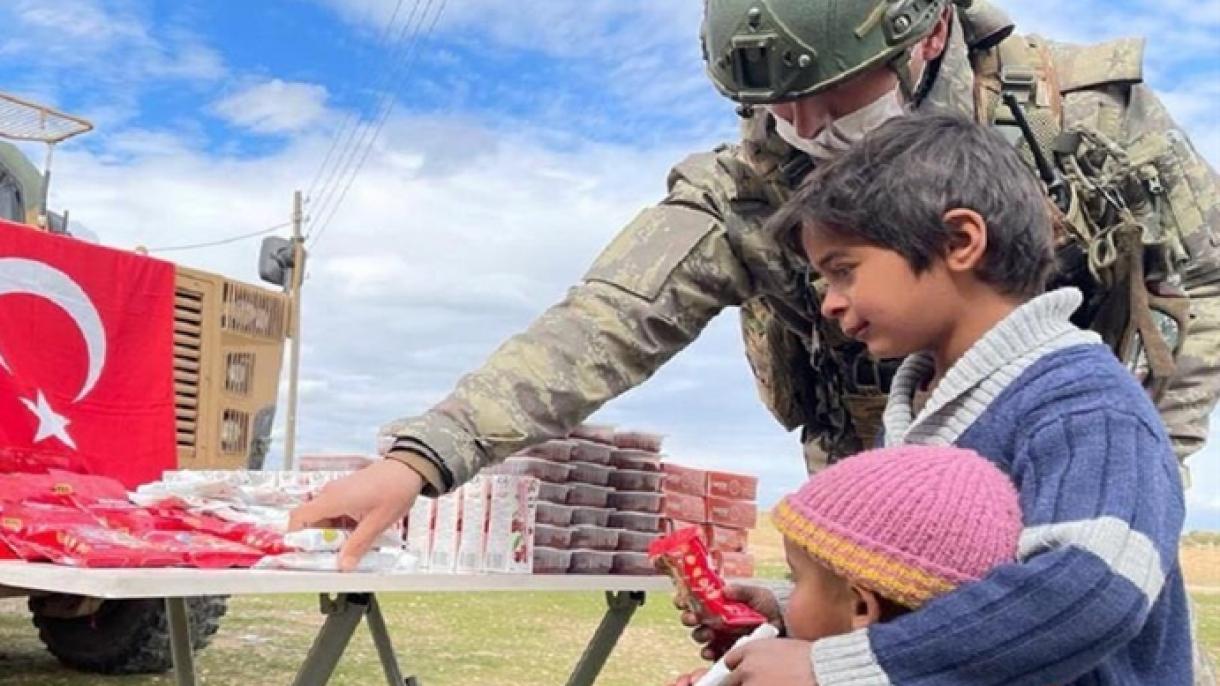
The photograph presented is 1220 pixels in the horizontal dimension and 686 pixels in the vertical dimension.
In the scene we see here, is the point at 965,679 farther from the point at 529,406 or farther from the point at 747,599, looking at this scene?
the point at 529,406

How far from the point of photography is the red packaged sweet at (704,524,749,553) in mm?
3703

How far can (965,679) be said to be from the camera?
1.33 metres

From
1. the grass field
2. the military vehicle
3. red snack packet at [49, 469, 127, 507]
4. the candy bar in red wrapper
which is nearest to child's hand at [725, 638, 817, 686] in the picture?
the candy bar in red wrapper

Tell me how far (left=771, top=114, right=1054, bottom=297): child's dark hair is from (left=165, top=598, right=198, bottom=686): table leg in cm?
168

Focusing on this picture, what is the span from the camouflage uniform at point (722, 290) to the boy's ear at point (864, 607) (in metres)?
0.92

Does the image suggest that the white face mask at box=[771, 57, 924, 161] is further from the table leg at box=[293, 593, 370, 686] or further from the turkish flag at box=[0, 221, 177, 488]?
the turkish flag at box=[0, 221, 177, 488]

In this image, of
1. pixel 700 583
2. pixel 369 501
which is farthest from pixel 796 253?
pixel 369 501

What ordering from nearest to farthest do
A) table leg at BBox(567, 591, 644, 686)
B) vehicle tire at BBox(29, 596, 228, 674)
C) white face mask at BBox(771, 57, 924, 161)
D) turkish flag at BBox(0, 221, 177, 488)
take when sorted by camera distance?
white face mask at BBox(771, 57, 924, 161) → table leg at BBox(567, 591, 644, 686) → turkish flag at BBox(0, 221, 177, 488) → vehicle tire at BBox(29, 596, 228, 674)

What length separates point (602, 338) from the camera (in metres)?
2.45

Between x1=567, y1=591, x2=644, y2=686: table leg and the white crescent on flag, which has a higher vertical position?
the white crescent on flag

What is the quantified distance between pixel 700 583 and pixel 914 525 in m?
0.46

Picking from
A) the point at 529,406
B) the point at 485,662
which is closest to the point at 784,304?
the point at 529,406

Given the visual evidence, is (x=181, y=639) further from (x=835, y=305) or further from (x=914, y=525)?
(x=914, y=525)

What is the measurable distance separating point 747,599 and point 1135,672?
19.9 inches
